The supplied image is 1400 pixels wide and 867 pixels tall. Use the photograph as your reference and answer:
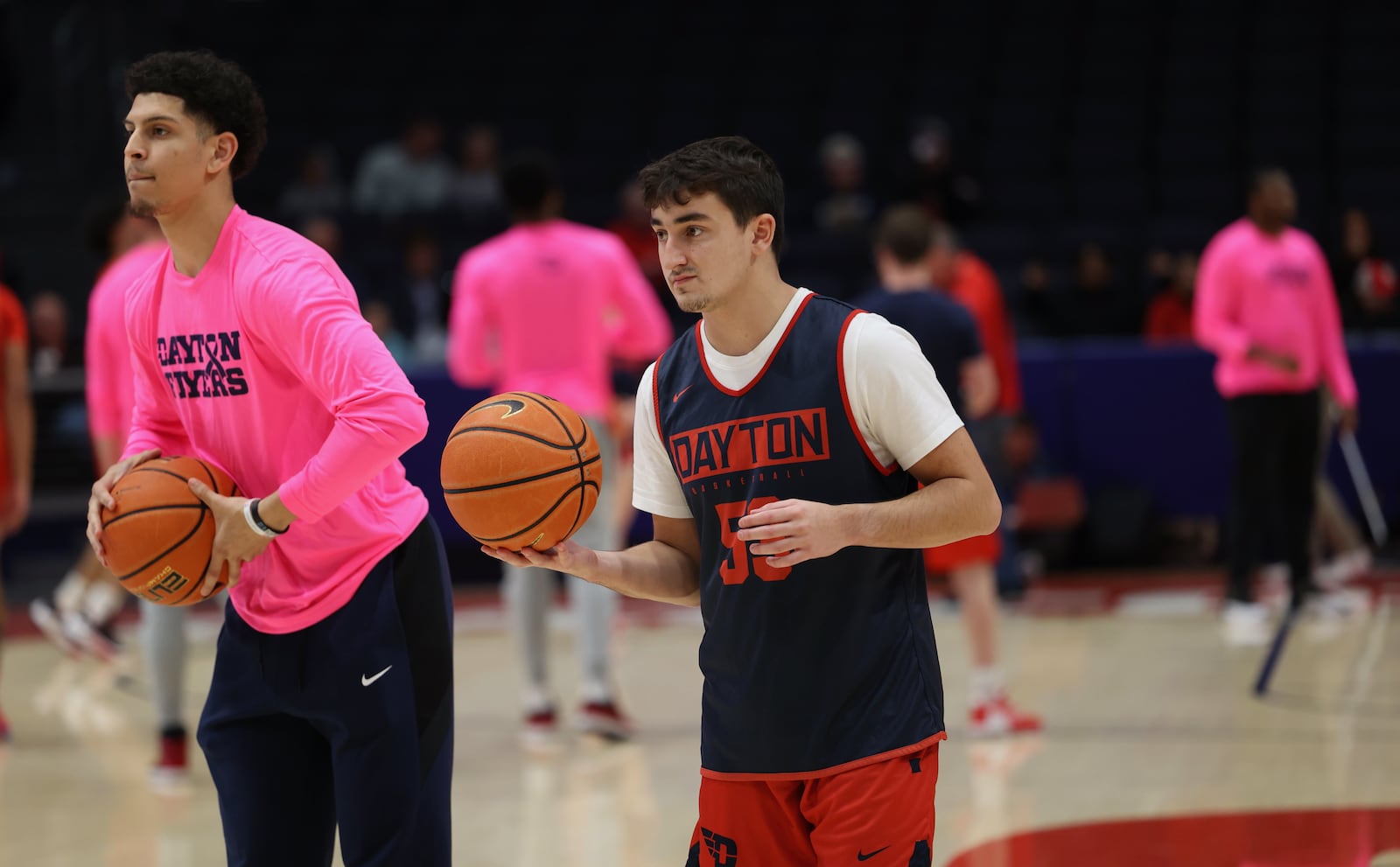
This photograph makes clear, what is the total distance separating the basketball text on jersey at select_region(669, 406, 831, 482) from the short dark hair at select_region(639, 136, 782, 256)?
34cm

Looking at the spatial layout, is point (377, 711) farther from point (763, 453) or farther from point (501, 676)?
point (501, 676)

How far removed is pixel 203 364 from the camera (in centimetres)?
299

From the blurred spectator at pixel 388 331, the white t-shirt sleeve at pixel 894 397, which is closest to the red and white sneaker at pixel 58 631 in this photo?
the blurred spectator at pixel 388 331

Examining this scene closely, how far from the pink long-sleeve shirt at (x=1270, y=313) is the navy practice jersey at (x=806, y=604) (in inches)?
217

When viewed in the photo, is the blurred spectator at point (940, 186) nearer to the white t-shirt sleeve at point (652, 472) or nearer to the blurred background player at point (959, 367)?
the blurred background player at point (959, 367)

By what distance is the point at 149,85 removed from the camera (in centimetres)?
298

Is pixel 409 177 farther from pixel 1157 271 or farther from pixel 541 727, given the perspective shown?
pixel 541 727


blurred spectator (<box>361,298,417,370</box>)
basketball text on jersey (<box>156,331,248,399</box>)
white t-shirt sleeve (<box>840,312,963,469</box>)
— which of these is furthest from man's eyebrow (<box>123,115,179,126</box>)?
blurred spectator (<box>361,298,417,370</box>)

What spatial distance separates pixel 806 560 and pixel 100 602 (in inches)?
258

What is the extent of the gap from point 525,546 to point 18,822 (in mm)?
3570

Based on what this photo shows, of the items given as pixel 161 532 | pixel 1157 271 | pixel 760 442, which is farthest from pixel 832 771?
pixel 1157 271

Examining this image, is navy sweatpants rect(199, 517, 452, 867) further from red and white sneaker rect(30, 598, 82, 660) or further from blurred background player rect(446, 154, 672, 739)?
red and white sneaker rect(30, 598, 82, 660)

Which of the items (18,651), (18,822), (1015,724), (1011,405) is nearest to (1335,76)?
(1011,405)

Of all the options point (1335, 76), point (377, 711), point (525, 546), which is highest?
point (1335, 76)
